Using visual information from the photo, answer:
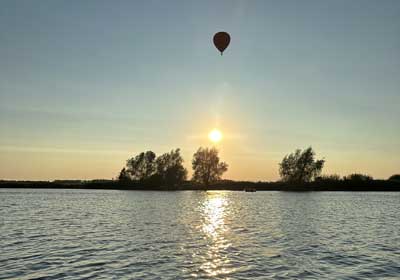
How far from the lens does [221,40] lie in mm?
45312

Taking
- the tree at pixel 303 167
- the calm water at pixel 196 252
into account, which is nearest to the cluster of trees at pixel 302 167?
the tree at pixel 303 167

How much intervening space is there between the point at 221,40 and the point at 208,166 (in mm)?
144909

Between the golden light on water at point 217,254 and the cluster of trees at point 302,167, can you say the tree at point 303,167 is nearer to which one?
the cluster of trees at point 302,167

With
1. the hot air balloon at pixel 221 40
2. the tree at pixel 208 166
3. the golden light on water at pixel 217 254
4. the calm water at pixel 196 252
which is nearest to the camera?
the calm water at pixel 196 252

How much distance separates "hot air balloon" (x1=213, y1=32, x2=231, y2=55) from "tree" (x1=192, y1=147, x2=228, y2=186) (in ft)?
469

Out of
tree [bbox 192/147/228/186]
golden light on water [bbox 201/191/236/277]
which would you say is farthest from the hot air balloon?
tree [bbox 192/147/228/186]

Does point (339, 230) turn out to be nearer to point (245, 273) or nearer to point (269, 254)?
point (269, 254)

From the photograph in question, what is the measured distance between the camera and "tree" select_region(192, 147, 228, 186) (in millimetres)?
187750

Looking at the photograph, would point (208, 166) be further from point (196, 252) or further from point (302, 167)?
point (196, 252)

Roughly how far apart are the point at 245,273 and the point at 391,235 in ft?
79.1

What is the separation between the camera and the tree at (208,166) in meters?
188

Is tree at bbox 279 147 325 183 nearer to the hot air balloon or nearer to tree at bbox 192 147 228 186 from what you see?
tree at bbox 192 147 228 186

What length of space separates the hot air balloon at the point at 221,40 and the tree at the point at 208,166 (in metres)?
143

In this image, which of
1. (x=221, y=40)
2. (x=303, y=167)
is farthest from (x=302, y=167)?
(x=221, y=40)
